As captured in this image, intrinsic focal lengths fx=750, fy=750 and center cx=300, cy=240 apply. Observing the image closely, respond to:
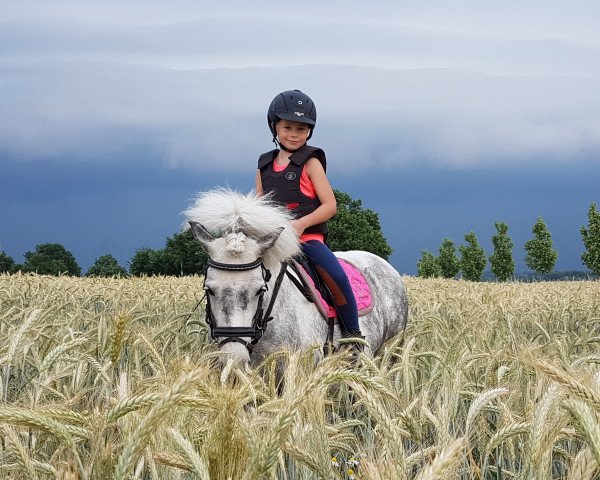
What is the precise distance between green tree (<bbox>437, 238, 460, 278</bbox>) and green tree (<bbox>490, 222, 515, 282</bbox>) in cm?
314

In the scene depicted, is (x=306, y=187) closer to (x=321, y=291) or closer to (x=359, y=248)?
(x=321, y=291)

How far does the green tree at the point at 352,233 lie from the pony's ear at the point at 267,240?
40296 mm

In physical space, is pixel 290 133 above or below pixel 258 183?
above

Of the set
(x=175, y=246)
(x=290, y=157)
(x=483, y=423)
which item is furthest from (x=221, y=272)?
(x=175, y=246)

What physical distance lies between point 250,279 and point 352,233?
1629 inches

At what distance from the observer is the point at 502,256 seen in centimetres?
6284

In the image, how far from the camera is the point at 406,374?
330cm

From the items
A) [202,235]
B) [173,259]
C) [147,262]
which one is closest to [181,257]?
[173,259]

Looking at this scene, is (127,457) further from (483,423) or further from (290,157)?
(290,157)

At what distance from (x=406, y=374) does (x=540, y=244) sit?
60117 mm

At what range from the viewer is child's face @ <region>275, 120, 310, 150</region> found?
595cm

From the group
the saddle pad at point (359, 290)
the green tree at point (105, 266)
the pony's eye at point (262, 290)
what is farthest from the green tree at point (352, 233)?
the pony's eye at point (262, 290)

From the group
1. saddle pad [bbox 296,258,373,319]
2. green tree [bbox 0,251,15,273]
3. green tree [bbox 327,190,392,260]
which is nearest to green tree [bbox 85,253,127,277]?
green tree [bbox 0,251,15,273]

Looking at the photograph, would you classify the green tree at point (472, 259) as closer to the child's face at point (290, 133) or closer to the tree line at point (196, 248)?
the tree line at point (196, 248)
